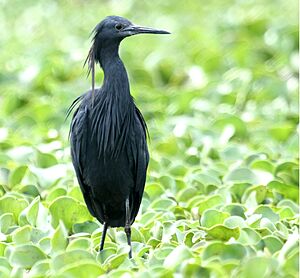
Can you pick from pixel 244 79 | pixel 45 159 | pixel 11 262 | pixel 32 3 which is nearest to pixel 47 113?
pixel 45 159

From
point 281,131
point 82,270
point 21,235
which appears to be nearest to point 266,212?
point 21,235

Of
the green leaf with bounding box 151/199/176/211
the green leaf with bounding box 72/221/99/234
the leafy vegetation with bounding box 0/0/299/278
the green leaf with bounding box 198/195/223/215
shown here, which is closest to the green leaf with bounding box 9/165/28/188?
the leafy vegetation with bounding box 0/0/299/278

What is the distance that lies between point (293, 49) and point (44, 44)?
9.29 ft

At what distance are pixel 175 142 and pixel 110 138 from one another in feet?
6.48

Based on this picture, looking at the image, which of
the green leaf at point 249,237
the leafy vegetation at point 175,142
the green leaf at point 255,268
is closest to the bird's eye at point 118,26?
the leafy vegetation at point 175,142

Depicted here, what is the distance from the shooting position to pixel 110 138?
5.06 meters

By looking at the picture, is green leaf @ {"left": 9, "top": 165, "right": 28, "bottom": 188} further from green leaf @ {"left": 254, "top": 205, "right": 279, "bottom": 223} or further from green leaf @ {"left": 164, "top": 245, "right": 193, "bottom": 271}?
green leaf @ {"left": 164, "top": 245, "right": 193, "bottom": 271}

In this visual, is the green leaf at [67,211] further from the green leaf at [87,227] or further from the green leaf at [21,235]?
the green leaf at [21,235]

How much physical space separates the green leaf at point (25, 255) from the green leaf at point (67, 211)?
70 cm

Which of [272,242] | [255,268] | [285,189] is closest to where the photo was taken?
[255,268]

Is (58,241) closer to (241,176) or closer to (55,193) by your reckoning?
(55,193)

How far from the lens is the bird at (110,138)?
5.09 metres

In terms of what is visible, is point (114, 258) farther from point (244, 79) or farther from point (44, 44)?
point (44, 44)

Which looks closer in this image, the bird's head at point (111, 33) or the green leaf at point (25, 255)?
the green leaf at point (25, 255)
